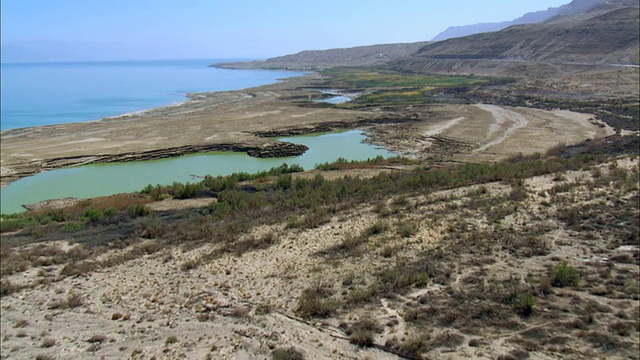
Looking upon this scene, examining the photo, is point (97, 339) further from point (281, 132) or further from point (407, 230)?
point (281, 132)

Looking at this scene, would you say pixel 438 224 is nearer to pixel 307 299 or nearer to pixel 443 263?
pixel 443 263

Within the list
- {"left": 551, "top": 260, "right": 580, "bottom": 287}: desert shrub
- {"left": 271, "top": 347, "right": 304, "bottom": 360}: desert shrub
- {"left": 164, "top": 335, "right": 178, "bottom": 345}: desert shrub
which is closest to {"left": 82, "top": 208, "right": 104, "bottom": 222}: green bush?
{"left": 164, "top": 335, "right": 178, "bottom": 345}: desert shrub

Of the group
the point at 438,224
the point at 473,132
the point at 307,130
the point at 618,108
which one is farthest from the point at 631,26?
the point at 438,224

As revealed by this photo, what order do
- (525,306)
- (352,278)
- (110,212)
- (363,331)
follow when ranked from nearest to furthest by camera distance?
(363,331)
(525,306)
(352,278)
(110,212)

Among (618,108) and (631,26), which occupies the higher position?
(631,26)

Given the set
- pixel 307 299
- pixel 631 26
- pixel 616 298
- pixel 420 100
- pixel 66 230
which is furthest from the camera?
pixel 631 26

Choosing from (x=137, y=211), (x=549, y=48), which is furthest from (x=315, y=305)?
(x=549, y=48)

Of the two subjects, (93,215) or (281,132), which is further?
(281,132)
